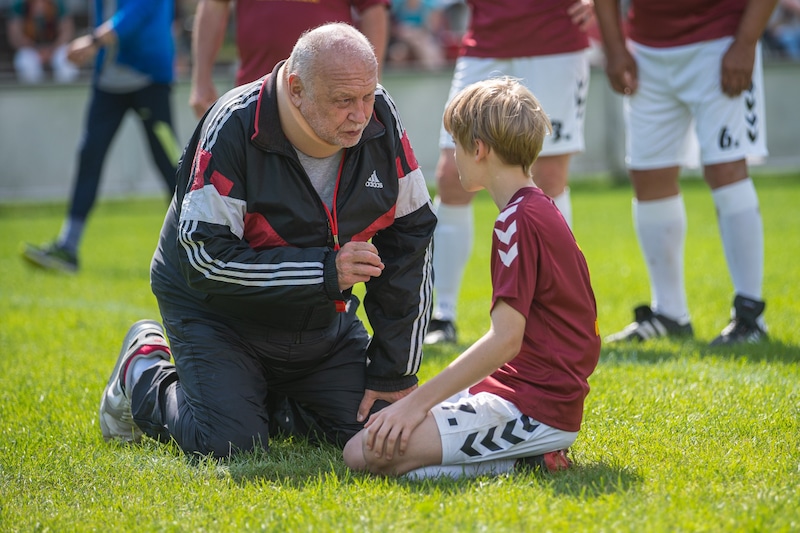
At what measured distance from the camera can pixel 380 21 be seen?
17.2ft

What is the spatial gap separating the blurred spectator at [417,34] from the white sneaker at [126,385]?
995 cm

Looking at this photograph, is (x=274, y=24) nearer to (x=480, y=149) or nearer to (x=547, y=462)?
(x=480, y=149)

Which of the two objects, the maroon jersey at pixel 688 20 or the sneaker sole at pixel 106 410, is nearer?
the sneaker sole at pixel 106 410

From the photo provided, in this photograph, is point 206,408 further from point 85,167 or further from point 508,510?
point 85,167

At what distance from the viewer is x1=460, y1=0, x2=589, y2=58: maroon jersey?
511 cm

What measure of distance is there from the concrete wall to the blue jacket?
4.95 metres

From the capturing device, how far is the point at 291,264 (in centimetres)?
326

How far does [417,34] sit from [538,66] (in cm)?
1118

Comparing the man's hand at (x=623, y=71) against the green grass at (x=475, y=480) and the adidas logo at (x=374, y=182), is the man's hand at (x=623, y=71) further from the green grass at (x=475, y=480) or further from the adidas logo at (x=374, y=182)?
the adidas logo at (x=374, y=182)

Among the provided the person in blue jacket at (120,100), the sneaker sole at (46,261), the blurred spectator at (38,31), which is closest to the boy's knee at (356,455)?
the person in blue jacket at (120,100)

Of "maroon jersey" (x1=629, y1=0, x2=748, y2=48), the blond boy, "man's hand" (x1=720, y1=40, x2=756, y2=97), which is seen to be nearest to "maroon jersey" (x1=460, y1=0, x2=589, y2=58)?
"maroon jersey" (x1=629, y1=0, x2=748, y2=48)

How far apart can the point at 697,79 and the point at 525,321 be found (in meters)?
2.59

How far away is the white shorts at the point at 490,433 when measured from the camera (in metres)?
3.09

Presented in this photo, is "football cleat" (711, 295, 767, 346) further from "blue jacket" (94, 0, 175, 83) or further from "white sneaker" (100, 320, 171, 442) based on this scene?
"blue jacket" (94, 0, 175, 83)
